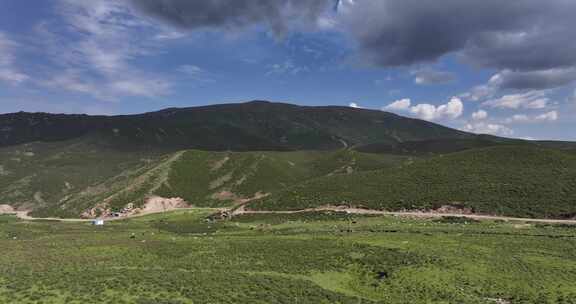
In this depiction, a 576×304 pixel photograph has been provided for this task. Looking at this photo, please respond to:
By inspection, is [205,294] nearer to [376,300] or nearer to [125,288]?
[125,288]

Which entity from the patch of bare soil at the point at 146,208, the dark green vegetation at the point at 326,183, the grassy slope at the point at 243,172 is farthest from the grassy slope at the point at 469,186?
the patch of bare soil at the point at 146,208

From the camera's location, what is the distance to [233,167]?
12331cm

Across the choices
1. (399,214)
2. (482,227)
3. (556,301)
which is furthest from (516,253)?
(399,214)

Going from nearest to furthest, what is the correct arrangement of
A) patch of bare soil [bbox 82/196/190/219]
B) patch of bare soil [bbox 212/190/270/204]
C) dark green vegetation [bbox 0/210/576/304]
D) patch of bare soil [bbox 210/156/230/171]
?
dark green vegetation [bbox 0/210/576/304]
patch of bare soil [bbox 82/196/190/219]
patch of bare soil [bbox 212/190/270/204]
patch of bare soil [bbox 210/156/230/171]

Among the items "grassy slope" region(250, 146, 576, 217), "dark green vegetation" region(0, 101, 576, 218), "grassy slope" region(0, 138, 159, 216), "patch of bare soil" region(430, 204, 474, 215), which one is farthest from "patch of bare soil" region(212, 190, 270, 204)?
"patch of bare soil" region(430, 204, 474, 215)

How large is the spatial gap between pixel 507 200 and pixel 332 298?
57.9m

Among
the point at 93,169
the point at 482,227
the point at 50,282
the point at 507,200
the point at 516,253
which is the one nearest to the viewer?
the point at 50,282

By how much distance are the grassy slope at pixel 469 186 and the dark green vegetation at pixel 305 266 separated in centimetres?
1220

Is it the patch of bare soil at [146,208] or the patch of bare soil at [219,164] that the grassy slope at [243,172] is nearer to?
the patch of bare soil at [219,164]

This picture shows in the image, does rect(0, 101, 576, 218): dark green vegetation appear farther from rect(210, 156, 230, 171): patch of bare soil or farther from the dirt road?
the dirt road

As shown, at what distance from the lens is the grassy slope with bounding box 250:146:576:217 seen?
69375mm

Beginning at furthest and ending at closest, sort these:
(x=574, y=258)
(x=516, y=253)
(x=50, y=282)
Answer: (x=516, y=253)
(x=574, y=258)
(x=50, y=282)

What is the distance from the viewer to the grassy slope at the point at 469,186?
69.4 meters

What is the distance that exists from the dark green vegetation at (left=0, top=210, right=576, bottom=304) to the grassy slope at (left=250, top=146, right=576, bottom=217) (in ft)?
40.0
